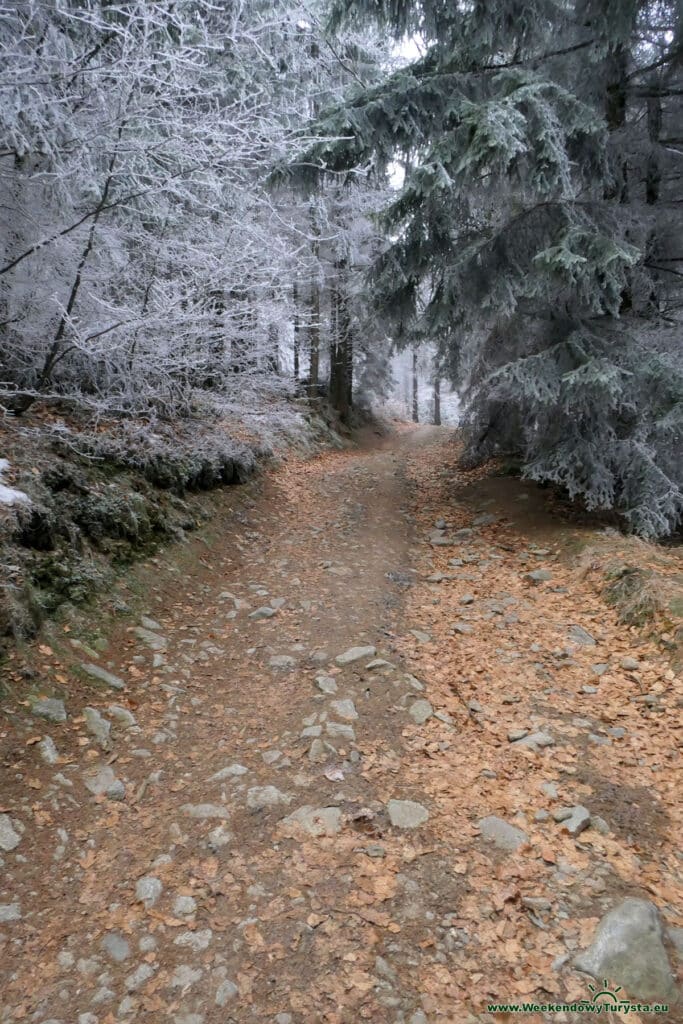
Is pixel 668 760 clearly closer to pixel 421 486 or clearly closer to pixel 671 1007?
pixel 671 1007

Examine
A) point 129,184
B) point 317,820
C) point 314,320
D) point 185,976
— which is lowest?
point 185,976

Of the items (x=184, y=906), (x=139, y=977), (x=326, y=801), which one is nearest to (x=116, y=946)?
(x=139, y=977)

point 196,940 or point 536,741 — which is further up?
point 536,741

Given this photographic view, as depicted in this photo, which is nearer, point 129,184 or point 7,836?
point 7,836

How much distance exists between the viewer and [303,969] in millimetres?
2545

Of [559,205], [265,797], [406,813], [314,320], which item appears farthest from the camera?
[314,320]

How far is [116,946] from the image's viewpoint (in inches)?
104

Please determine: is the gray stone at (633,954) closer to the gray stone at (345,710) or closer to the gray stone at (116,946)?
the gray stone at (345,710)

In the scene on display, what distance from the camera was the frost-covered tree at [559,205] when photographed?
6.42 m

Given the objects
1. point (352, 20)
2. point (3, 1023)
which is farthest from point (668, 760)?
point (352, 20)

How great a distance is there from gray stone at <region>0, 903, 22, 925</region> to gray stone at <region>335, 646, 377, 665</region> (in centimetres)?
280

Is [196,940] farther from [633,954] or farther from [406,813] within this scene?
[633,954]

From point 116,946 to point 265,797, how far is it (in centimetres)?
111

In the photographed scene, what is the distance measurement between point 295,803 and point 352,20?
898 centimetres
